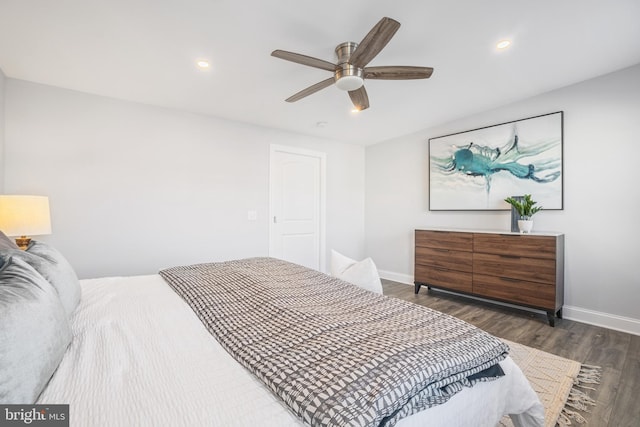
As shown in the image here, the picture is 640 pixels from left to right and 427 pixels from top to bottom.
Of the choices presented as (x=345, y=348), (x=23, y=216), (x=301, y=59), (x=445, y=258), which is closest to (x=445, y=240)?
(x=445, y=258)

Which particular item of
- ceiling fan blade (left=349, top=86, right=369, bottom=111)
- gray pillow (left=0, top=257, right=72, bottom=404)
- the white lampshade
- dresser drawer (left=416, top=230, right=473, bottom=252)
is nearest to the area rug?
dresser drawer (left=416, top=230, right=473, bottom=252)

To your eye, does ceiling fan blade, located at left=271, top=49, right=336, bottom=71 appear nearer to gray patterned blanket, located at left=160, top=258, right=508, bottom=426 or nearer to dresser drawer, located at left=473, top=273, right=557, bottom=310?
gray patterned blanket, located at left=160, top=258, right=508, bottom=426

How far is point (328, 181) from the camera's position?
4535mm

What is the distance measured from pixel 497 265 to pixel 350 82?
2.50 metres

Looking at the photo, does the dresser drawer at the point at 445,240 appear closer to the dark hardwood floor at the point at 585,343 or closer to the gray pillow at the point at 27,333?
the dark hardwood floor at the point at 585,343

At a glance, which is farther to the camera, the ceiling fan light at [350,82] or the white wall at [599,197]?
the white wall at [599,197]

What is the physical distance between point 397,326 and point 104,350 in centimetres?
105

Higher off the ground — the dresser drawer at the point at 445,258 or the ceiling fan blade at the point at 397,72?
the ceiling fan blade at the point at 397,72

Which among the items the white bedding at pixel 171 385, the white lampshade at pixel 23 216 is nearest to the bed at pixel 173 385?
the white bedding at pixel 171 385

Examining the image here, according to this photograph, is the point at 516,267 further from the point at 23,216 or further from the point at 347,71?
the point at 23,216

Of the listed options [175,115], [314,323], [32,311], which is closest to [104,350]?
[32,311]

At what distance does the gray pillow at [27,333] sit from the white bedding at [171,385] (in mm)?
68

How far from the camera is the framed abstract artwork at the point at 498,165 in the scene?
287 cm

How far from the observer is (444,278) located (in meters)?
3.40
